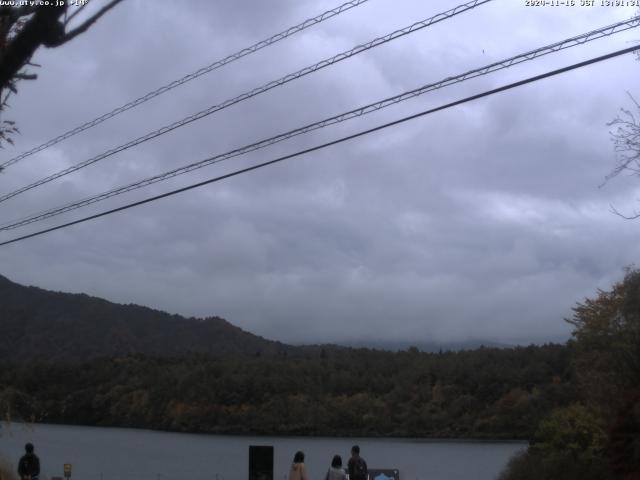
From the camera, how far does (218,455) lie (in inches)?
1642

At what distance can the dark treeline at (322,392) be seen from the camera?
41.7 m

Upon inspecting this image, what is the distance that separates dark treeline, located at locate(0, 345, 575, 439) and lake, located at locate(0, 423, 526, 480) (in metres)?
1.68

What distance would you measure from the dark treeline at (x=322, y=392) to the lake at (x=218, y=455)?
1676mm

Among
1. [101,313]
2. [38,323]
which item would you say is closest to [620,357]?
[38,323]

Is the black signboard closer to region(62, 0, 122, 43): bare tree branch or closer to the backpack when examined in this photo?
the backpack

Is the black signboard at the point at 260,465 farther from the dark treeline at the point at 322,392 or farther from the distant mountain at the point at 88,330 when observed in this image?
the distant mountain at the point at 88,330

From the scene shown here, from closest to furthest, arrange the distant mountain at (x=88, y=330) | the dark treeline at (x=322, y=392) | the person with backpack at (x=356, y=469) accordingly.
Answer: the person with backpack at (x=356, y=469)
the dark treeline at (x=322, y=392)
the distant mountain at (x=88, y=330)

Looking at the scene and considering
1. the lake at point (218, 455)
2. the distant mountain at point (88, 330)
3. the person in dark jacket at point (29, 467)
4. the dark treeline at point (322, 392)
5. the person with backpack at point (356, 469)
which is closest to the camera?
the person with backpack at point (356, 469)

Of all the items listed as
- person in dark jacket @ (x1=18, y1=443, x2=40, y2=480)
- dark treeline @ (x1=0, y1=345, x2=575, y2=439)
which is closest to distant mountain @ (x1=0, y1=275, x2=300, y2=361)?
dark treeline @ (x1=0, y1=345, x2=575, y2=439)

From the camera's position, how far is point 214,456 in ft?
136

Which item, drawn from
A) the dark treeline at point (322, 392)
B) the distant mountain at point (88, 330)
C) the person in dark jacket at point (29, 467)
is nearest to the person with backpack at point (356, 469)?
the person in dark jacket at point (29, 467)

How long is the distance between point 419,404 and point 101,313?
61.6 m

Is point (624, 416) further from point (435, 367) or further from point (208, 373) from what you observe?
point (208, 373)

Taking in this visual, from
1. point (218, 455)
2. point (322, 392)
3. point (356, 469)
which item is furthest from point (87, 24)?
point (322, 392)
